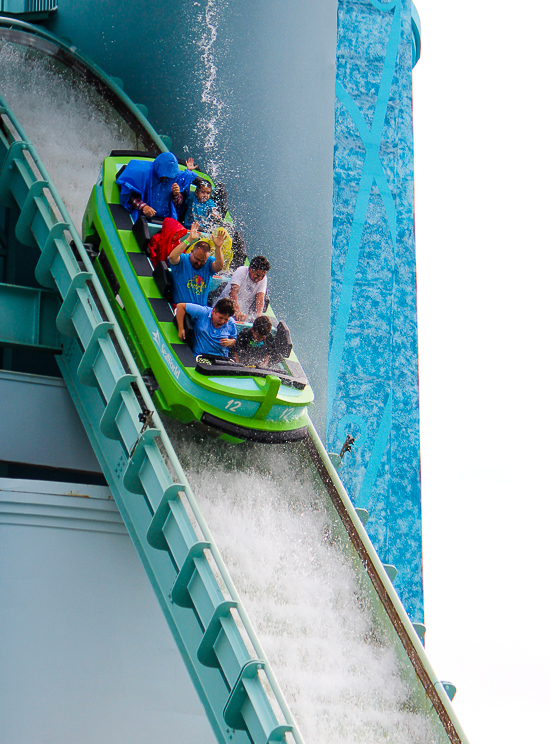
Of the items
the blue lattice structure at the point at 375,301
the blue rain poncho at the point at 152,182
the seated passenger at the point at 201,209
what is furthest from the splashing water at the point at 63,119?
the blue lattice structure at the point at 375,301

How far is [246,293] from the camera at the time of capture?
6.33m

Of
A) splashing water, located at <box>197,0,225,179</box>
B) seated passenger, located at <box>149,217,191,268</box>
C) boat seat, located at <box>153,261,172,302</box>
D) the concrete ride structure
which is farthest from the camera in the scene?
splashing water, located at <box>197,0,225,179</box>

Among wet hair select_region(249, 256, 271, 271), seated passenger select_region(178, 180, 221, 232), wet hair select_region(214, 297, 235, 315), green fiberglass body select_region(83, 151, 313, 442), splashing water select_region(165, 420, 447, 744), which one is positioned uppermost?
seated passenger select_region(178, 180, 221, 232)

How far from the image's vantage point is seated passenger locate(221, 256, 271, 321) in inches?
246

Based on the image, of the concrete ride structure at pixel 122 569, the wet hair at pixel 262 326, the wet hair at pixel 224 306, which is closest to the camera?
the concrete ride structure at pixel 122 569

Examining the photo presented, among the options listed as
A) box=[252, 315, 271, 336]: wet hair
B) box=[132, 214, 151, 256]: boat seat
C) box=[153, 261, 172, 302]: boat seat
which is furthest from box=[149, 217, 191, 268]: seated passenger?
Answer: box=[252, 315, 271, 336]: wet hair

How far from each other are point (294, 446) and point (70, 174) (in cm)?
328

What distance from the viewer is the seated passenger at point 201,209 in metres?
6.60

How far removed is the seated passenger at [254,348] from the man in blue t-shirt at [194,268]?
0.40 metres

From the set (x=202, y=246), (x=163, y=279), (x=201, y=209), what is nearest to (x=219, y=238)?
(x=202, y=246)

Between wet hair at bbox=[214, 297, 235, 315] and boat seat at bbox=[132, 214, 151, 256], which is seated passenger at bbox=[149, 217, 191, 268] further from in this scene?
wet hair at bbox=[214, 297, 235, 315]

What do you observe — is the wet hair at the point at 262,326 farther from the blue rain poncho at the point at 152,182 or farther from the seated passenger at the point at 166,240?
the blue rain poncho at the point at 152,182

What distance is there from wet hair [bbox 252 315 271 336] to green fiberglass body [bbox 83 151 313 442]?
255 mm

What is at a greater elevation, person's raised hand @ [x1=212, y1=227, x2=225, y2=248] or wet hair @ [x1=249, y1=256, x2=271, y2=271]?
person's raised hand @ [x1=212, y1=227, x2=225, y2=248]
